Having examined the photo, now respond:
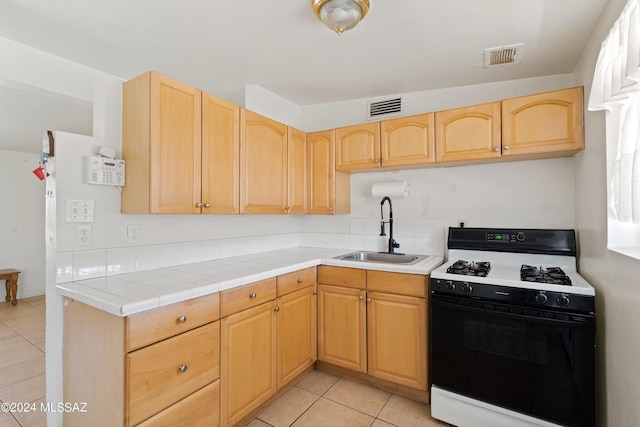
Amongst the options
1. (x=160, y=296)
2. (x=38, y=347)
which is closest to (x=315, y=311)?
(x=160, y=296)

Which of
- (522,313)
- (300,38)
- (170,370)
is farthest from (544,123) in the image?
(170,370)

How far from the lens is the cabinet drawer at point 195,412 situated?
1.36 m

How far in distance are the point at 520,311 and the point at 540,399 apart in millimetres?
465

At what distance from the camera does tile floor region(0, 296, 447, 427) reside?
6.20 feet

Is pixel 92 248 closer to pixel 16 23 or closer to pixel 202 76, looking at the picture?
pixel 16 23

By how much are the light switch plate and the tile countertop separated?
35 centimetres

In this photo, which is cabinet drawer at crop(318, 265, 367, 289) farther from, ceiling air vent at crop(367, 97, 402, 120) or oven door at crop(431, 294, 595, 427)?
ceiling air vent at crop(367, 97, 402, 120)

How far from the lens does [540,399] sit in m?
1.60

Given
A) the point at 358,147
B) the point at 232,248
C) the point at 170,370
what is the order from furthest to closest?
1. the point at 358,147
2. the point at 232,248
3. the point at 170,370

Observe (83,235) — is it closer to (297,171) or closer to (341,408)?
(297,171)

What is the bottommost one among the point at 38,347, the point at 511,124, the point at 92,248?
the point at 38,347

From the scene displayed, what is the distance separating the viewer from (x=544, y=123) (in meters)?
1.96

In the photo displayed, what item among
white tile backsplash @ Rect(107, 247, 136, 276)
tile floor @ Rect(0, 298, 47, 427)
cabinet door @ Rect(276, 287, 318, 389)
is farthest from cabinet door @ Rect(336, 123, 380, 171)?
tile floor @ Rect(0, 298, 47, 427)

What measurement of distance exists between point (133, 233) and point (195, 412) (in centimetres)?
112
